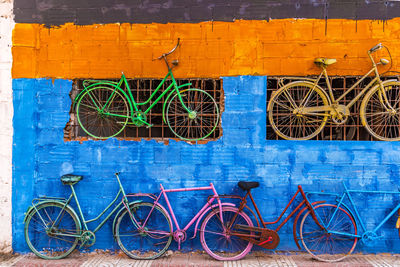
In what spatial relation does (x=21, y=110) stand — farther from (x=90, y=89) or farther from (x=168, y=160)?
(x=168, y=160)

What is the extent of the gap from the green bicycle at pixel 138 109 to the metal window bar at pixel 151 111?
4.1 inches

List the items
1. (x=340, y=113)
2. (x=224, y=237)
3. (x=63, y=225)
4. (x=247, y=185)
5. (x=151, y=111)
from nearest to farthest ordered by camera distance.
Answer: (x=247, y=185) < (x=340, y=113) < (x=224, y=237) < (x=63, y=225) < (x=151, y=111)

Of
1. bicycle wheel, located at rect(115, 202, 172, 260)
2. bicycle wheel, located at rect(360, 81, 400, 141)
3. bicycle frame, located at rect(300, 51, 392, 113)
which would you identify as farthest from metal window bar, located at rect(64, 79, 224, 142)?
bicycle wheel, located at rect(360, 81, 400, 141)

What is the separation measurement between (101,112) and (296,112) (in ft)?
10.7

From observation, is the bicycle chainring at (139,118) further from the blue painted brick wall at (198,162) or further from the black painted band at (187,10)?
the black painted band at (187,10)

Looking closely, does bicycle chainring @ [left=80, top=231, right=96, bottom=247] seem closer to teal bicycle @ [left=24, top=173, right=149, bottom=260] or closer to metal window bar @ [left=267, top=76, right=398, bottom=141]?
teal bicycle @ [left=24, top=173, right=149, bottom=260]

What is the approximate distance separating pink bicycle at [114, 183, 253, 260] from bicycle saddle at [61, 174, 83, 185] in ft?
3.12

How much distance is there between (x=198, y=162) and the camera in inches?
216

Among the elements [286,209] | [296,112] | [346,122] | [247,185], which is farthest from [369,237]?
[296,112]

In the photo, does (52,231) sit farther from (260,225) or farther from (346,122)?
(346,122)

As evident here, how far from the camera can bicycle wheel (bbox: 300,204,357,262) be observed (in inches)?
208

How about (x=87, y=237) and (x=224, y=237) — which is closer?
(x=87, y=237)

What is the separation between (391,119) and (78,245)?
228 inches

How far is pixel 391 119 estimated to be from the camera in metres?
5.53
